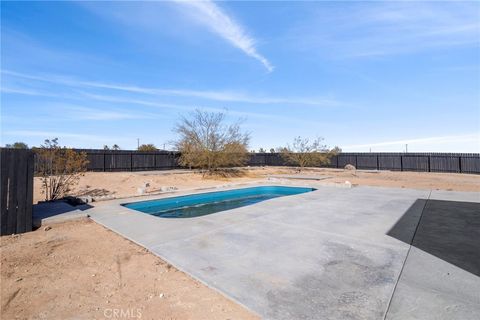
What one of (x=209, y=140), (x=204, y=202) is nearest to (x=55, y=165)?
(x=204, y=202)

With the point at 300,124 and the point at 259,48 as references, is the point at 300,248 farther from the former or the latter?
the point at 300,124

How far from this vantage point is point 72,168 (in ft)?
26.4

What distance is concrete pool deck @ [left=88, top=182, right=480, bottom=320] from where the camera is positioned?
218 cm

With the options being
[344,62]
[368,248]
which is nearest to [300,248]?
[368,248]

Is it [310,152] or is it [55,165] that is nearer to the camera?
[55,165]

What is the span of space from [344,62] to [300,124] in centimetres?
1340

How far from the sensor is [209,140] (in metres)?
16.0

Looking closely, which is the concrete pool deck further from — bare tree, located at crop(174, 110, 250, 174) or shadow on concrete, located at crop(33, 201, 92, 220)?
bare tree, located at crop(174, 110, 250, 174)

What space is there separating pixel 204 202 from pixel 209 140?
A: 7.53 metres

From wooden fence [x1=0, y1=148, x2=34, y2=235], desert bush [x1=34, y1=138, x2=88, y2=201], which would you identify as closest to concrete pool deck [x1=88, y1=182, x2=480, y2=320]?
wooden fence [x1=0, y1=148, x2=34, y2=235]

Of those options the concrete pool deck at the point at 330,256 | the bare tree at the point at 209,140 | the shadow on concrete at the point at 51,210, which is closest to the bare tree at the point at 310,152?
the bare tree at the point at 209,140

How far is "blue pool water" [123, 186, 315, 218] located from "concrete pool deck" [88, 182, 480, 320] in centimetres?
136

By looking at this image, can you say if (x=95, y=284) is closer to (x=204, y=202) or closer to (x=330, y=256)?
(x=330, y=256)

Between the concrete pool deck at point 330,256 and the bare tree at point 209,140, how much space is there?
971cm
